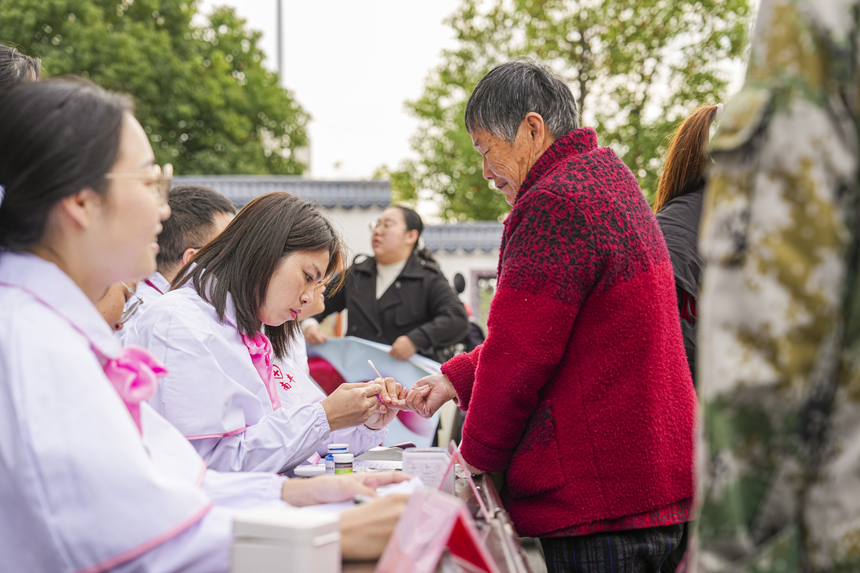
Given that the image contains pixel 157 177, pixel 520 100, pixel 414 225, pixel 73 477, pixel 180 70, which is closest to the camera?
pixel 73 477

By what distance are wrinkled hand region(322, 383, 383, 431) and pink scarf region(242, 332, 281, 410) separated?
248 mm

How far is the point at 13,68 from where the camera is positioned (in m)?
2.32

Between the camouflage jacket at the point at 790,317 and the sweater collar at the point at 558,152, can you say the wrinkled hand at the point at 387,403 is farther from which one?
the camouflage jacket at the point at 790,317

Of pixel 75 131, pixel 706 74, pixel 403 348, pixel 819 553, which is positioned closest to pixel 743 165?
pixel 819 553

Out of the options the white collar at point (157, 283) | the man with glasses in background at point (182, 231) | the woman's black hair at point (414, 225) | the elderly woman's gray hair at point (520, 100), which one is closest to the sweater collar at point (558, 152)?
the elderly woman's gray hair at point (520, 100)

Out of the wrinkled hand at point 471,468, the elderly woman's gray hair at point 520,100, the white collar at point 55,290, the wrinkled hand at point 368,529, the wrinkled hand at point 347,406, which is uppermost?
the elderly woman's gray hair at point 520,100

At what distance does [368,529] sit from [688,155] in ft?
6.91

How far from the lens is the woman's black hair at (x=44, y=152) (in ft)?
4.40

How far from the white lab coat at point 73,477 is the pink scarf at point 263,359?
1096 millimetres

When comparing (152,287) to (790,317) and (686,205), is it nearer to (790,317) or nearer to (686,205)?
(686,205)

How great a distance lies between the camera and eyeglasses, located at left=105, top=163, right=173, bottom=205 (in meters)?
1.40

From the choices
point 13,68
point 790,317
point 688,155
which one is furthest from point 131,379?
point 688,155

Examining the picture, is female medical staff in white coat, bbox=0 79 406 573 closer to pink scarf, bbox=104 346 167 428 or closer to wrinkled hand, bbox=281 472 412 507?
pink scarf, bbox=104 346 167 428

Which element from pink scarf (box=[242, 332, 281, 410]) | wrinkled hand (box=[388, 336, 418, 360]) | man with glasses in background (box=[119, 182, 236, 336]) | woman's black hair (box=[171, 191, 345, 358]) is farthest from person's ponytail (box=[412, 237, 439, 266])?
pink scarf (box=[242, 332, 281, 410])
